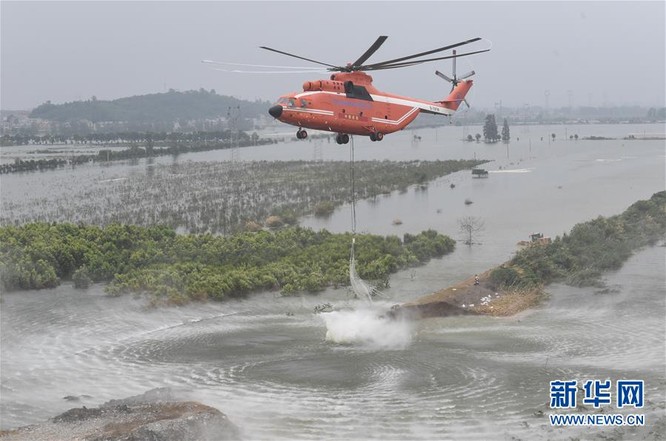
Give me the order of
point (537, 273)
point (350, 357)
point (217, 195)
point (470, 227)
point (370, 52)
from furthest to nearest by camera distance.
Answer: point (217, 195) → point (470, 227) → point (537, 273) → point (350, 357) → point (370, 52)

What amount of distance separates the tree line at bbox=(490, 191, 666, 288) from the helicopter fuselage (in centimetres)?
1419

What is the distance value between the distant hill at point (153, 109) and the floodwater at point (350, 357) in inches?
6066

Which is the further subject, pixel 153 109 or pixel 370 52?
pixel 153 109

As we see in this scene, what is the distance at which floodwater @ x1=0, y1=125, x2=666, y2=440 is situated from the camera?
16016 mm

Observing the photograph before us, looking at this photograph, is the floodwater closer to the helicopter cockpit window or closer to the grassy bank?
the helicopter cockpit window

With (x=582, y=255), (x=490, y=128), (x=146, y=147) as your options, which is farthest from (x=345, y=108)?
(x=490, y=128)

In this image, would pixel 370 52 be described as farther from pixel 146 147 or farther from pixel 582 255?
pixel 146 147

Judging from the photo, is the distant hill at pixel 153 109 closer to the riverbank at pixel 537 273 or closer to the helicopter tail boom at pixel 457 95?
the riverbank at pixel 537 273

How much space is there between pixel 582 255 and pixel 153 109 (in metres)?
166

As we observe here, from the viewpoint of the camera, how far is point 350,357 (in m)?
20.4

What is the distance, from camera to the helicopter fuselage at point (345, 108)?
14461mm

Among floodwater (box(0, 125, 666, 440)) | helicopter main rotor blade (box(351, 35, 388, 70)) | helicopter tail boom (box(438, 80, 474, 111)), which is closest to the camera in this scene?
helicopter main rotor blade (box(351, 35, 388, 70))

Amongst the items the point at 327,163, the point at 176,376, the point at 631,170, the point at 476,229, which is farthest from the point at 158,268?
the point at 631,170

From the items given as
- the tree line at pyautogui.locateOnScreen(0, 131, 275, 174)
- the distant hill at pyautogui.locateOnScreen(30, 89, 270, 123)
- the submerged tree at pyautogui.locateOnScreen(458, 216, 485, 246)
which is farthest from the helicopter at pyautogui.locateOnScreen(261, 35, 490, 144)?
the distant hill at pyautogui.locateOnScreen(30, 89, 270, 123)
